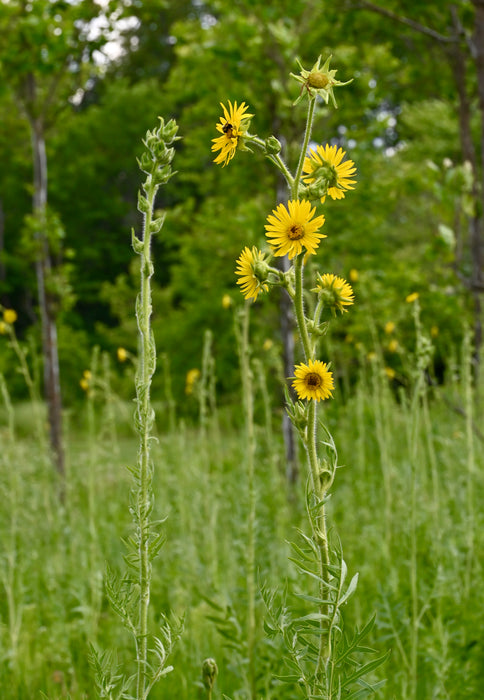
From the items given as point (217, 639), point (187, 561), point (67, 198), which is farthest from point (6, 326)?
point (67, 198)

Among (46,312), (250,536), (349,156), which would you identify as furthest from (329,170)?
(349,156)

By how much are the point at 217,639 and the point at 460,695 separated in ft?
2.72

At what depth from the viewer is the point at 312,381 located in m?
0.90

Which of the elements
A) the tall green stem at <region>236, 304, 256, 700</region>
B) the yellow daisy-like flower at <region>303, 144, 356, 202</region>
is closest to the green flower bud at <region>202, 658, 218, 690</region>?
the tall green stem at <region>236, 304, 256, 700</region>

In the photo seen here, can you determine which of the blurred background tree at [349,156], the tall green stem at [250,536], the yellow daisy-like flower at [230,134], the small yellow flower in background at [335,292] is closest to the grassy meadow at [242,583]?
the tall green stem at [250,536]

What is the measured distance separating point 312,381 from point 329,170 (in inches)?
11.6

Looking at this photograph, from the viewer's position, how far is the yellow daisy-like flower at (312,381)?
35.1 inches

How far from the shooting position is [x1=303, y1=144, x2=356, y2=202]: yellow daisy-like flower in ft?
3.10

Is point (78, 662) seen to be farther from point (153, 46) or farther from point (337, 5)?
point (153, 46)

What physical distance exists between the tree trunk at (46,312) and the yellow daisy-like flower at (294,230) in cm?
443

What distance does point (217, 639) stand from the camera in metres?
2.25

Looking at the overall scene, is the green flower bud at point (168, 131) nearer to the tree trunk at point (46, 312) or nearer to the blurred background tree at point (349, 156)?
the blurred background tree at point (349, 156)

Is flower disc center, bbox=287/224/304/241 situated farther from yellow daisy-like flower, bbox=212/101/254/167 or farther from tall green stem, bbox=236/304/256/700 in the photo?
tall green stem, bbox=236/304/256/700

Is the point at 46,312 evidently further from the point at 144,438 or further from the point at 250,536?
the point at 144,438
